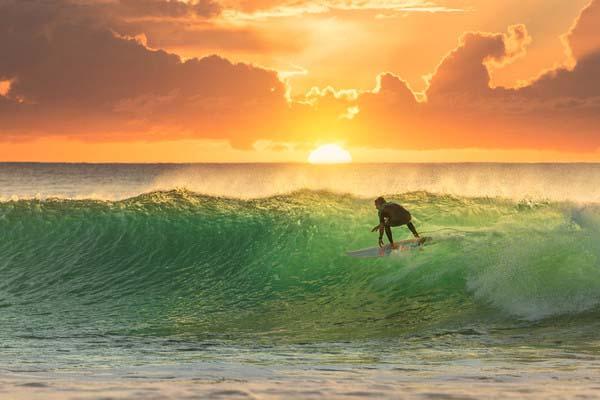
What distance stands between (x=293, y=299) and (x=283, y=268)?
2.44m

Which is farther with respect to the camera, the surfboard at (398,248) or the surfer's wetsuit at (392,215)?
the surfboard at (398,248)

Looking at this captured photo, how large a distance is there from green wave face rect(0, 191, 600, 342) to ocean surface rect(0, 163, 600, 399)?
6 centimetres

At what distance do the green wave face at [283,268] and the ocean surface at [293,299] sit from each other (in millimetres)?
60

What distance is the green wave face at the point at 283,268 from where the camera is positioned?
44.5 feet

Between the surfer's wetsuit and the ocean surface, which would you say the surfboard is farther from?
the surfer's wetsuit

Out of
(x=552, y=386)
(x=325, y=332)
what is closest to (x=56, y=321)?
(x=325, y=332)

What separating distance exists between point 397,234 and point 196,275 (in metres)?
5.72

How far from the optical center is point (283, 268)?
18.5 meters

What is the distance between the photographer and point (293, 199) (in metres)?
24.7

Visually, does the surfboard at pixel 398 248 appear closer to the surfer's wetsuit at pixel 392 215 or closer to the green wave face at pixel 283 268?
the green wave face at pixel 283 268

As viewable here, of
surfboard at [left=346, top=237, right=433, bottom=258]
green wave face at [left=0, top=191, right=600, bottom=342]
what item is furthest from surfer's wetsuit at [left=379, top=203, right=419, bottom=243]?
green wave face at [left=0, top=191, right=600, bottom=342]

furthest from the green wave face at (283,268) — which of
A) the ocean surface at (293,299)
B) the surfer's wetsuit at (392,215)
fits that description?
the surfer's wetsuit at (392,215)

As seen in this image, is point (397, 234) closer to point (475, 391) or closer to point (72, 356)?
point (72, 356)

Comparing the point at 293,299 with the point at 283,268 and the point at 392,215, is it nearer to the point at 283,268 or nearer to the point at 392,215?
the point at 283,268
